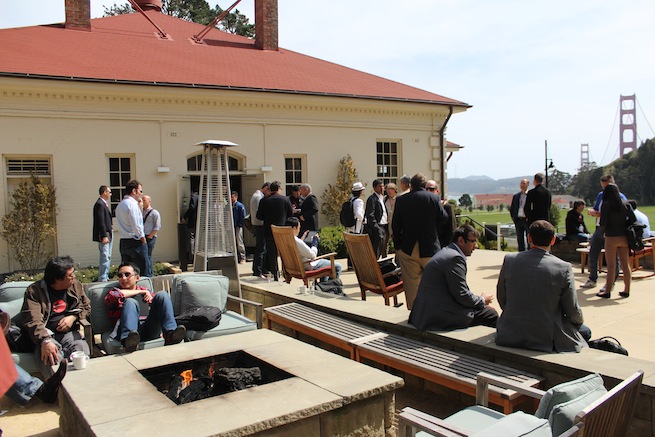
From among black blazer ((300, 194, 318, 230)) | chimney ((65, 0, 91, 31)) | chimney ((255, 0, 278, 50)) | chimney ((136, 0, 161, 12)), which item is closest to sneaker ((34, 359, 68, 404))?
black blazer ((300, 194, 318, 230))

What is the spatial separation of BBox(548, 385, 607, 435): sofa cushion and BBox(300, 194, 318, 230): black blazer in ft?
26.2

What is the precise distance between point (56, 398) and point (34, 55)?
11.2 metres

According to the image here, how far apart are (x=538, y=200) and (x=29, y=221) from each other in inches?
417

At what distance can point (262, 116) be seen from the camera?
15.3m

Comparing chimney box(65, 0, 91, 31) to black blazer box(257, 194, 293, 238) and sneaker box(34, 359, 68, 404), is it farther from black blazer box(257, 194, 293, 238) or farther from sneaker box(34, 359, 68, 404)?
sneaker box(34, 359, 68, 404)

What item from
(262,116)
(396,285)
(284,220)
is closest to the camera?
(396,285)

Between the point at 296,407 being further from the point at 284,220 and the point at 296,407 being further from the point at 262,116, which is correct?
the point at 262,116

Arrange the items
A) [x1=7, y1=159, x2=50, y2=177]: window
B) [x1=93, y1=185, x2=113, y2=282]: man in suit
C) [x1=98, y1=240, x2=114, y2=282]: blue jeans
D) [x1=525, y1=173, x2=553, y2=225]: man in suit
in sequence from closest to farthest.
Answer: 1. [x1=93, y1=185, x2=113, y2=282]: man in suit
2. [x1=98, y1=240, x2=114, y2=282]: blue jeans
3. [x1=525, y1=173, x2=553, y2=225]: man in suit
4. [x1=7, y1=159, x2=50, y2=177]: window

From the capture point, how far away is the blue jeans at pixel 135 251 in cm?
895

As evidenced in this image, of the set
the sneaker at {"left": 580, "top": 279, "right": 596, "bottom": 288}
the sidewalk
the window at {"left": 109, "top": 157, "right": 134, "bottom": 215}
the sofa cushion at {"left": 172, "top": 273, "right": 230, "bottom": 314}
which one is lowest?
the sidewalk

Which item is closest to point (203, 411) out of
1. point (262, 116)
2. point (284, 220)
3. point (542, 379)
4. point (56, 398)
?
point (56, 398)

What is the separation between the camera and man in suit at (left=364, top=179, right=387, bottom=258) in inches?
396

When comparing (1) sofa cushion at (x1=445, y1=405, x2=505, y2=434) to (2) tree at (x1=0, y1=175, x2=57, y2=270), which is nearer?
(1) sofa cushion at (x1=445, y1=405, x2=505, y2=434)

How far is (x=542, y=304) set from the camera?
162 inches
